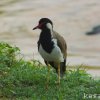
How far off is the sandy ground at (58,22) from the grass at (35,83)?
4476 millimetres

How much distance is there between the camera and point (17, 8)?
2091 cm

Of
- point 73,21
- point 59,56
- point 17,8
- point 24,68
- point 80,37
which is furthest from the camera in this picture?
point 17,8

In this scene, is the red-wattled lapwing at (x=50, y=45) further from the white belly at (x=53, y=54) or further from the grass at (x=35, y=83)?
the grass at (x=35, y=83)

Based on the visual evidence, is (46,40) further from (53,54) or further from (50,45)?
(53,54)

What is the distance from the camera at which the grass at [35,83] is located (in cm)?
878

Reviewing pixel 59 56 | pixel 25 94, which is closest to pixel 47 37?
pixel 59 56

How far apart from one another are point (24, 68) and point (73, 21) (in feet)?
29.4

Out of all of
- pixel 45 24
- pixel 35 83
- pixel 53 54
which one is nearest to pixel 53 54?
pixel 53 54

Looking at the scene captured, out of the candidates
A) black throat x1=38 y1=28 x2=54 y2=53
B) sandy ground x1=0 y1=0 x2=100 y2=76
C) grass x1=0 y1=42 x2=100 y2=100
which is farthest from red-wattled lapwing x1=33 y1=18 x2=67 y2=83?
sandy ground x1=0 y1=0 x2=100 y2=76

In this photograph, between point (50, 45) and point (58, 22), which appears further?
point (58, 22)

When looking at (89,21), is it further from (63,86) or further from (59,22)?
(63,86)

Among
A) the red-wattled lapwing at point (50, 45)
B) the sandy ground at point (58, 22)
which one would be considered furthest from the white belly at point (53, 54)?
the sandy ground at point (58, 22)

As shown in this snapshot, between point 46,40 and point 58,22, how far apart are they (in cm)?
1025

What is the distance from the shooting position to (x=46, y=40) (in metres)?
9.08
